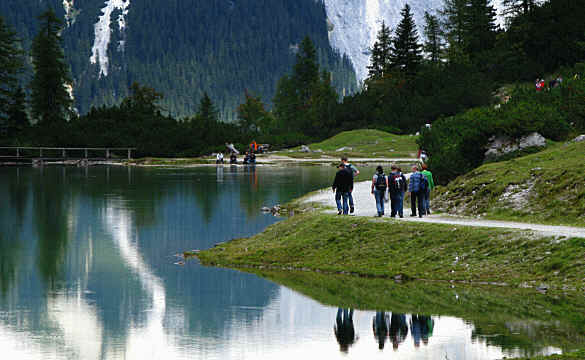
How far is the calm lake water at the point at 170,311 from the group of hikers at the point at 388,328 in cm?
3

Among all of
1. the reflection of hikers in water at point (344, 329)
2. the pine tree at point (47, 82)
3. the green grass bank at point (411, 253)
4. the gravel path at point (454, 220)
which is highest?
the pine tree at point (47, 82)

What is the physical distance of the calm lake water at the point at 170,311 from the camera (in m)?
16.3

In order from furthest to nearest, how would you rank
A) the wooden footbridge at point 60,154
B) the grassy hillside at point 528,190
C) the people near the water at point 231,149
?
the wooden footbridge at point 60,154
the people near the water at point 231,149
the grassy hillside at point 528,190

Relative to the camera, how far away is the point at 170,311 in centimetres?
2002

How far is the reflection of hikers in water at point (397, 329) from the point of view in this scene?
662 inches

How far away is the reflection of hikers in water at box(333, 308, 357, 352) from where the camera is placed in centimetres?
1673

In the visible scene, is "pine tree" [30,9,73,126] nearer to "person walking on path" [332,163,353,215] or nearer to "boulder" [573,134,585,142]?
"person walking on path" [332,163,353,215]

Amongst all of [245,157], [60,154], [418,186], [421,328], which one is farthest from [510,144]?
[60,154]

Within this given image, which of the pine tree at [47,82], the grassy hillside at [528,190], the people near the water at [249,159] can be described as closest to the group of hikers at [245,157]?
the people near the water at [249,159]

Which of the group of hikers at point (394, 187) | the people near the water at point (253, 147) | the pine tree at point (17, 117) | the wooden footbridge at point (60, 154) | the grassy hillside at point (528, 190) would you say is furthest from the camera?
the pine tree at point (17, 117)

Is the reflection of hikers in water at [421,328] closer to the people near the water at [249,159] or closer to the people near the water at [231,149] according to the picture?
the people near the water at [249,159]

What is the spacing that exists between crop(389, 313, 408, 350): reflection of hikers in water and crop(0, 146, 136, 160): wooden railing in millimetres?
81290

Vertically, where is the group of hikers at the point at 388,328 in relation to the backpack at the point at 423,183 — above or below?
below

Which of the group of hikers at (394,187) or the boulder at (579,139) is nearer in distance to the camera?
the group of hikers at (394,187)
